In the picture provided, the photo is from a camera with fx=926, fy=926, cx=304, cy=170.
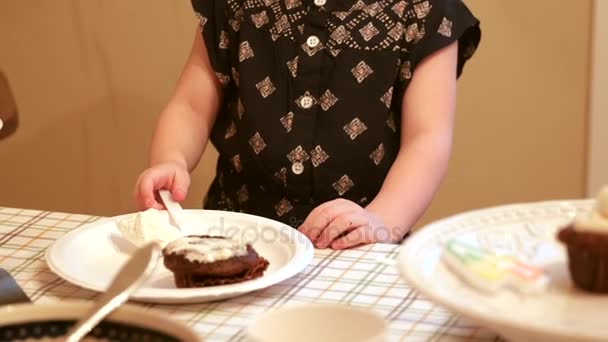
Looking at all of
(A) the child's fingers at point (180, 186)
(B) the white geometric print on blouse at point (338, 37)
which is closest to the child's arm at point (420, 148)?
(B) the white geometric print on blouse at point (338, 37)

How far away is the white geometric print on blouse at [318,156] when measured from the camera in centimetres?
121

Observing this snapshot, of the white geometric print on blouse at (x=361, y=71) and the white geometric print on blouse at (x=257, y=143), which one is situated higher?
the white geometric print on blouse at (x=361, y=71)

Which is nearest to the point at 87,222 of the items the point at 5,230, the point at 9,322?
the point at 5,230

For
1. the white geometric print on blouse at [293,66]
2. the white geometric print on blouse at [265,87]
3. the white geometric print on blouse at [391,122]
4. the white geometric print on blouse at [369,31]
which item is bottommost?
the white geometric print on blouse at [391,122]

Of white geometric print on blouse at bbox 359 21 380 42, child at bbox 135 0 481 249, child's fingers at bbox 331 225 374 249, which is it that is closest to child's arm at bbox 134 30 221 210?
child at bbox 135 0 481 249

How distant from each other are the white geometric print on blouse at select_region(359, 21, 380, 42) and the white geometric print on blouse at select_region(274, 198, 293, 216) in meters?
0.24

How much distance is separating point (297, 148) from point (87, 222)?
12.1 inches

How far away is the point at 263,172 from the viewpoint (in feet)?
4.09

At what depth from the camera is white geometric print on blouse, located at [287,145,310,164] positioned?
121cm

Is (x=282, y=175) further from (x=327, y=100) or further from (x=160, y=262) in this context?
(x=160, y=262)

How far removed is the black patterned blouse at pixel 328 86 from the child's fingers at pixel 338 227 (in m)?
0.26

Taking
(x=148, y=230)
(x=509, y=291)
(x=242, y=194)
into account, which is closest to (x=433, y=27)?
(x=242, y=194)

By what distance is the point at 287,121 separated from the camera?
4.00 ft

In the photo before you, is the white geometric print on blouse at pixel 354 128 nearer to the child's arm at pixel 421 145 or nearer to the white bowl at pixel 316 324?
the child's arm at pixel 421 145
